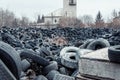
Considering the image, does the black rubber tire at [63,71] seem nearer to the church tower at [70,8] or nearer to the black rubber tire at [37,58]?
the black rubber tire at [37,58]

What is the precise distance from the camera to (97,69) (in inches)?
106

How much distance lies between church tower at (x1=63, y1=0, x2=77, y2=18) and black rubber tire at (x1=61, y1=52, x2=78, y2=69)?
54.1m

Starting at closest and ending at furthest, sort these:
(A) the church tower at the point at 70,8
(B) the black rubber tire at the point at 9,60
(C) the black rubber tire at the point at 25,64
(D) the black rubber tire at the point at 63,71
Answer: (B) the black rubber tire at the point at 9,60
(C) the black rubber tire at the point at 25,64
(D) the black rubber tire at the point at 63,71
(A) the church tower at the point at 70,8

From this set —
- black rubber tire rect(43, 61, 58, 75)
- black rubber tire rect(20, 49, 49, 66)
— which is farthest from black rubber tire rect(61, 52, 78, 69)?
black rubber tire rect(20, 49, 49, 66)

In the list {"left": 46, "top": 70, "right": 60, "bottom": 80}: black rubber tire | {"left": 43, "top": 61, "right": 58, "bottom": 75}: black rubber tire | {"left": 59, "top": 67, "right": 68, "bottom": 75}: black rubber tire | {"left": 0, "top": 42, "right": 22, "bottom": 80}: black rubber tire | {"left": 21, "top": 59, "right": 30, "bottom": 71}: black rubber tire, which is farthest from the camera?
{"left": 59, "top": 67, "right": 68, "bottom": 75}: black rubber tire

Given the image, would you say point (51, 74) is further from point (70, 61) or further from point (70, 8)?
point (70, 8)

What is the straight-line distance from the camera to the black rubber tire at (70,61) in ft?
17.3

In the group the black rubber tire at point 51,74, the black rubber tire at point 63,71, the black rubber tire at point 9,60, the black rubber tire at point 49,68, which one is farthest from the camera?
the black rubber tire at point 63,71

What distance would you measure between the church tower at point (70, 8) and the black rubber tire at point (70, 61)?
177 ft

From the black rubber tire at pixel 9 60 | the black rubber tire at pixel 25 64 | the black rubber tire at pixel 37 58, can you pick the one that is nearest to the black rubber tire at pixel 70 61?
the black rubber tire at pixel 37 58

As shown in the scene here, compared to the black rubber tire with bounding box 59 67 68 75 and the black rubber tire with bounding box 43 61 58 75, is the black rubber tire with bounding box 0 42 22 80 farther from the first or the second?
the black rubber tire with bounding box 59 67 68 75

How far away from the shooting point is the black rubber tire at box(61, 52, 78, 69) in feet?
17.3

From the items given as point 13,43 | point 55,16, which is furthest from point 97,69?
point 55,16

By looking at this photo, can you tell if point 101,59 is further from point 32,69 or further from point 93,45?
point 93,45
